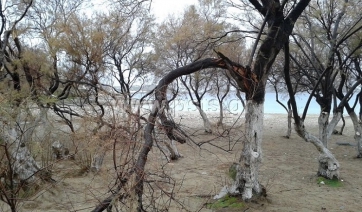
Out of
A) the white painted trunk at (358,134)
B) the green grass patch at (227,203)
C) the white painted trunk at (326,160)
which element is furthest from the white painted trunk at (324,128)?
the green grass patch at (227,203)

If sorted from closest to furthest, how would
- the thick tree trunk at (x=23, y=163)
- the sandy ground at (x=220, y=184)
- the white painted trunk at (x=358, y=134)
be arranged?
the sandy ground at (x=220, y=184)
the thick tree trunk at (x=23, y=163)
the white painted trunk at (x=358, y=134)

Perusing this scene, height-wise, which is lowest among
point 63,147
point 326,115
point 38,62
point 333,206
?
point 333,206

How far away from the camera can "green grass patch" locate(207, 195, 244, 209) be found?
6.53 m

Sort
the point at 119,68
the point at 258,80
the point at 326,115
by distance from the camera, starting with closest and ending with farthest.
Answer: the point at 258,80
the point at 326,115
the point at 119,68

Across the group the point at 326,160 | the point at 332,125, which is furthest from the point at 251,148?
the point at 332,125

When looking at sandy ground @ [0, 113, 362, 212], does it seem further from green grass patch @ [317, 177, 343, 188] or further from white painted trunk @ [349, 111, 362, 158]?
white painted trunk @ [349, 111, 362, 158]

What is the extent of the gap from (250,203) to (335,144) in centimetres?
1050

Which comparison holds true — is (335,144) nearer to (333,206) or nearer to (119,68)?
(333,206)

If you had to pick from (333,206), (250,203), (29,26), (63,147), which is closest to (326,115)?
(333,206)

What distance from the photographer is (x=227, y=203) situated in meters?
6.59

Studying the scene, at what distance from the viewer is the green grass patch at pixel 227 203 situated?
6.53 meters

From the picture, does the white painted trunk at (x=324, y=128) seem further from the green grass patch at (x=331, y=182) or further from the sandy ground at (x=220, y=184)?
the green grass patch at (x=331, y=182)

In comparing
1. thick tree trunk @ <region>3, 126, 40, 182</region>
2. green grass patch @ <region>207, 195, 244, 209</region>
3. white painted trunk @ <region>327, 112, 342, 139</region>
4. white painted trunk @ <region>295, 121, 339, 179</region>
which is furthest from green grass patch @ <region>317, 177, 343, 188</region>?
thick tree trunk @ <region>3, 126, 40, 182</region>

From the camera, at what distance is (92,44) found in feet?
41.1
